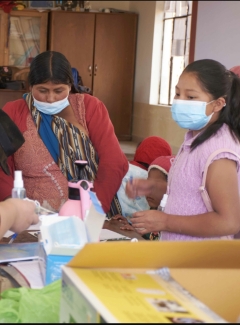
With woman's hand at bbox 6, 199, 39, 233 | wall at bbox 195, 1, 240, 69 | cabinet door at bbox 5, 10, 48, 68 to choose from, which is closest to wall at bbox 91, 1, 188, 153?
cabinet door at bbox 5, 10, 48, 68

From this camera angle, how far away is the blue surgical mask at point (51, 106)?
7.49 ft

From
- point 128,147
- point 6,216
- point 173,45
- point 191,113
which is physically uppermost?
point 173,45

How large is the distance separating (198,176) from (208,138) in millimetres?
107

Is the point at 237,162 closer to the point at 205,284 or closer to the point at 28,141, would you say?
the point at 205,284

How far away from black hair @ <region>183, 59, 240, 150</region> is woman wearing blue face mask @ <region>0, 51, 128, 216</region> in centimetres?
81

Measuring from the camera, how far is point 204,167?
1.49 m

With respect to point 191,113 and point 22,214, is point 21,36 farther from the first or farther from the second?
point 22,214

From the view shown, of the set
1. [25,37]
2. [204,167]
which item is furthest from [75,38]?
[204,167]

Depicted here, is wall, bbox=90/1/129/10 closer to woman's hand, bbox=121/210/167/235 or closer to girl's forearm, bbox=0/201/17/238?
woman's hand, bbox=121/210/167/235

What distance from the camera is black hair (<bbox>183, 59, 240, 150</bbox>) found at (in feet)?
5.03

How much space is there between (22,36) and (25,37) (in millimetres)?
47

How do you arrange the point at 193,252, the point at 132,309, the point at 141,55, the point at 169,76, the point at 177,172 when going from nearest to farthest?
the point at 132,309
the point at 193,252
the point at 177,172
the point at 169,76
the point at 141,55

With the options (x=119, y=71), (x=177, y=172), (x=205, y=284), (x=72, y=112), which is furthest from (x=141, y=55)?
(x=205, y=284)

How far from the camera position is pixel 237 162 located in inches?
57.6
